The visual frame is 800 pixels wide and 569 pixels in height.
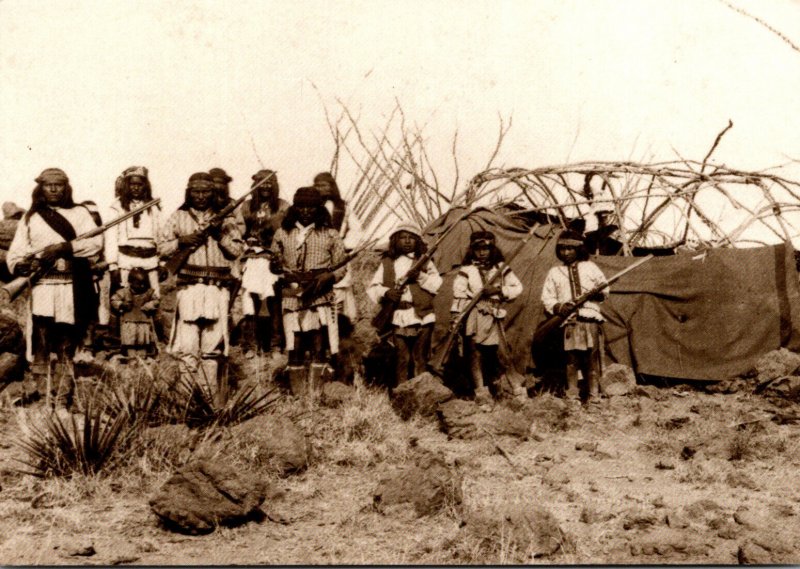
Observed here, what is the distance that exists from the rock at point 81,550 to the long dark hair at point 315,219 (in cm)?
333

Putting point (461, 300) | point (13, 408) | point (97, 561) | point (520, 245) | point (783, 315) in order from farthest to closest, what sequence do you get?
point (520, 245), point (783, 315), point (461, 300), point (13, 408), point (97, 561)

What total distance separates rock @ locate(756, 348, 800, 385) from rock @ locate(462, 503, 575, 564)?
406cm

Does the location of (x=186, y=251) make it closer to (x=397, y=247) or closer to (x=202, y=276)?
(x=202, y=276)

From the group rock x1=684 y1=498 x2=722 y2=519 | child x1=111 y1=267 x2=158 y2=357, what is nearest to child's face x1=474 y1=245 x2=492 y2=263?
child x1=111 y1=267 x2=158 y2=357

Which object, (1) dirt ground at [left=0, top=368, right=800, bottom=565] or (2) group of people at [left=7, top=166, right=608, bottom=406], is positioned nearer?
(1) dirt ground at [left=0, top=368, right=800, bottom=565]

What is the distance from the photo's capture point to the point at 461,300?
7578 mm

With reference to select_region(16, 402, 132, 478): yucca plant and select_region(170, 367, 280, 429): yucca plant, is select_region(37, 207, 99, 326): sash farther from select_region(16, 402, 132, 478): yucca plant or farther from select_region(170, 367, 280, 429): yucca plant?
select_region(16, 402, 132, 478): yucca plant

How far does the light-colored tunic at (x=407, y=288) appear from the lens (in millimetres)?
7293

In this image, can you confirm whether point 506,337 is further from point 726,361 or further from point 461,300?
point 726,361

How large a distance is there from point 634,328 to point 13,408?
5328mm

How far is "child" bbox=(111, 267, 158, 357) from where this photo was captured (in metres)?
7.12

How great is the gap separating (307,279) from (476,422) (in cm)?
171

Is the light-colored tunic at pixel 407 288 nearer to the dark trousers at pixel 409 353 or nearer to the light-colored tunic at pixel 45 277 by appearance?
the dark trousers at pixel 409 353

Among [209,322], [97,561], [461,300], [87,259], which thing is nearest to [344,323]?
[461,300]
